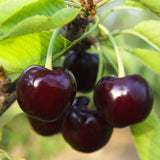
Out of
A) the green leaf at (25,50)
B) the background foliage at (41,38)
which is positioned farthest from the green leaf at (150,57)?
the green leaf at (25,50)

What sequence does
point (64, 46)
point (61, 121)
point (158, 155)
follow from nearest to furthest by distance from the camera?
point (64, 46) → point (158, 155) → point (61, 121)

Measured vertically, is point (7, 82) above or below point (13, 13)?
below

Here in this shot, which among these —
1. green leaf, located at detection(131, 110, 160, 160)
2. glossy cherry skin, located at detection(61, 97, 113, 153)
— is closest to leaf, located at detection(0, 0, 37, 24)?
glossy cherry skin, located at detection(61, 97, 113, 153)

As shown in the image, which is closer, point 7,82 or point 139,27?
point 7,82

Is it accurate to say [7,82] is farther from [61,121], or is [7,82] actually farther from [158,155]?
[158,155]

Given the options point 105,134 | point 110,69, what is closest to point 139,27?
point 110,69

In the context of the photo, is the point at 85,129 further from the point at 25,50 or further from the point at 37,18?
the point at 37,18

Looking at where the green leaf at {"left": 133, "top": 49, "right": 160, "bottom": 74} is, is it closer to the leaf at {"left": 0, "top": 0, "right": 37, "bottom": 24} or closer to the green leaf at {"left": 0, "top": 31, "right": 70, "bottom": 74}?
the green leaf at {"left": 0, "top": 31, "right": 70, "bottom": 74}
